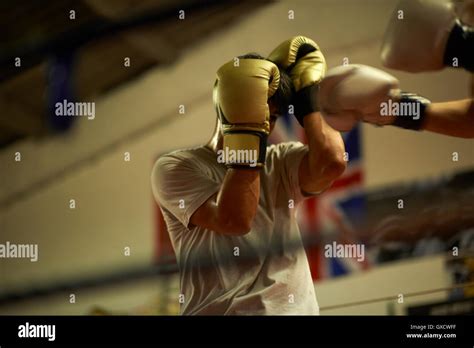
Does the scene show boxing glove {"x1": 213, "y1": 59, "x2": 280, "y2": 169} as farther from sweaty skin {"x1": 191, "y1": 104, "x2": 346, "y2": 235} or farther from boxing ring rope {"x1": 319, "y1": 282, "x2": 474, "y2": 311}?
boxing ring rope {"x1": 319, "y1": 282, "x2": 474, "y2": 311}

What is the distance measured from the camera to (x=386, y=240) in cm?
304

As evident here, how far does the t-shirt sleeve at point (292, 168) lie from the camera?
2.99 m

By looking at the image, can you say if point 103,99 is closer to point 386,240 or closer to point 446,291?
point 386,240

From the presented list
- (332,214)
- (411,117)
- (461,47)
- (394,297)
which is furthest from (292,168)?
(461,47)

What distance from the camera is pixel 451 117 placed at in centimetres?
304

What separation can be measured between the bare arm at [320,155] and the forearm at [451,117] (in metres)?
0.36

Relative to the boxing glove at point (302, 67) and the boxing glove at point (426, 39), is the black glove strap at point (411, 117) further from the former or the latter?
the boxing glove at point (302, 67)

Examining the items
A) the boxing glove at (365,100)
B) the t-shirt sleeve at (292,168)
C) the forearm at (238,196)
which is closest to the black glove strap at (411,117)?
the boxing glove at (365,100)

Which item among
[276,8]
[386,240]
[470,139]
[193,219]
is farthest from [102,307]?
[470,139]

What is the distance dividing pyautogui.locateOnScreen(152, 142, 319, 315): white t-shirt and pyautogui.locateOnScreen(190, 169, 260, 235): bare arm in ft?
0.12

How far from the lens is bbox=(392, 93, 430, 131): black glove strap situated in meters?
3.03

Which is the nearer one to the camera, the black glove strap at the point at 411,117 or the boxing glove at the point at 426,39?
the boxing glove at the point at 426,39

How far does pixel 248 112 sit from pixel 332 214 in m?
0.53
